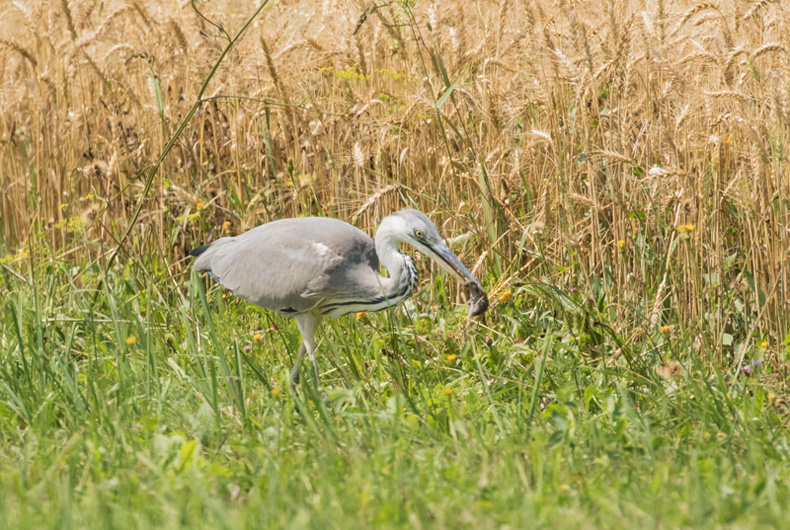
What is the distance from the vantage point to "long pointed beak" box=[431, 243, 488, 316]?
12.3 ft

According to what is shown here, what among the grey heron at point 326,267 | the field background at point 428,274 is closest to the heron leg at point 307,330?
the grey heron at point 326,267

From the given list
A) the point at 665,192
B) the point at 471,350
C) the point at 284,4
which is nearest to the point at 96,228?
the point at 284,4

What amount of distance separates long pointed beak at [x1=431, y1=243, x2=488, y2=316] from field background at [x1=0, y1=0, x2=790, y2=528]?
25 cm

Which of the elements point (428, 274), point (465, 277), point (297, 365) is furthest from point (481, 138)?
point (297, 365)

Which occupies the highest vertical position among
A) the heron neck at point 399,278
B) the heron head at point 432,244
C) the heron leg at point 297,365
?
the heron head at point 432,244

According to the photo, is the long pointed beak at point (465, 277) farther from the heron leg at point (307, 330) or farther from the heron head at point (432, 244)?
the heron leg at point (307, 330)

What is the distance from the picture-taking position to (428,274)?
5.14 m

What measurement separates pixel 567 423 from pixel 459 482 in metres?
0.60

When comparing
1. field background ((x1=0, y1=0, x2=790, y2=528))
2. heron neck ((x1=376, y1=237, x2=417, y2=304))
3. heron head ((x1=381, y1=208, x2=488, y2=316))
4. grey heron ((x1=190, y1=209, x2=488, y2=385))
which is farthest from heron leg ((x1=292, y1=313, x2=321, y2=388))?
heron head ((x1=381, y1=208, x2=488, y2=316))

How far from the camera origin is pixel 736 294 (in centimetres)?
433

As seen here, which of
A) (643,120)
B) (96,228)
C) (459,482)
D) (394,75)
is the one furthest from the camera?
(96,228)

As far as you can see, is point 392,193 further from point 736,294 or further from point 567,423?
point 567,423

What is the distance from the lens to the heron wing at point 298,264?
4090 mm

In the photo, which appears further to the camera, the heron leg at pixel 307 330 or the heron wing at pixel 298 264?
the heron leg at pixel 307 330
